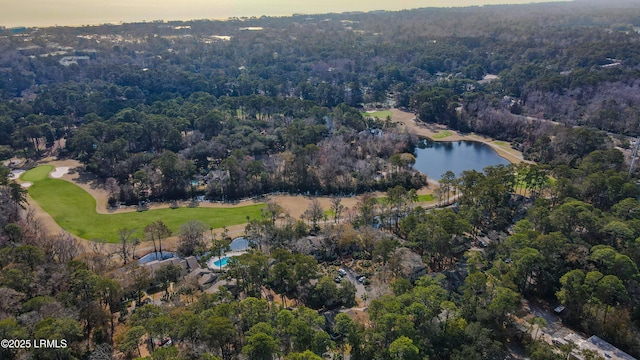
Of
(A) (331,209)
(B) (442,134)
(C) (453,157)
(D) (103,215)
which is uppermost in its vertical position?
(B) (442,134)

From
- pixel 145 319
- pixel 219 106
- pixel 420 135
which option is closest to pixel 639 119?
pixel 420 135

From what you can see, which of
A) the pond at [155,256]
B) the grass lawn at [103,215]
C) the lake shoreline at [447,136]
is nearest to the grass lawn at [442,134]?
the lake shoreline at [447,136]

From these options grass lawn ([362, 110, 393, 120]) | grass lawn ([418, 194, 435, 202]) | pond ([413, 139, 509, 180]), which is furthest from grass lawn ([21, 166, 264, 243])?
grass lawn ([362, 110, 393, 120])

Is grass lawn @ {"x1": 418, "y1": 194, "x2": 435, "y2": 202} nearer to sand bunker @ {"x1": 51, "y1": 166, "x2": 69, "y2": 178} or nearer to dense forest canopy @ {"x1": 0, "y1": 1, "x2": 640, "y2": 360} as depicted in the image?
dense forest canopy @ {"x1": 0, "y1": 1, "x2": 640, "y2": 360}

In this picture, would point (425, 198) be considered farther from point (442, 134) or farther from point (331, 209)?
point (442, 134)

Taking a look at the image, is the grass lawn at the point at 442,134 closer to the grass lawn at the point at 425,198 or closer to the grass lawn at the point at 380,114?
the grass lawn at the point at 380,114

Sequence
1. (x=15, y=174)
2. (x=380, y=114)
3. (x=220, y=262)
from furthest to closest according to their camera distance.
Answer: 1. (x=380, y=114)
2. (x=15, y=174)
3. (x=220, y=262)

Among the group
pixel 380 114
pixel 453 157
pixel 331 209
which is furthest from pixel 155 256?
pixel 380 114
